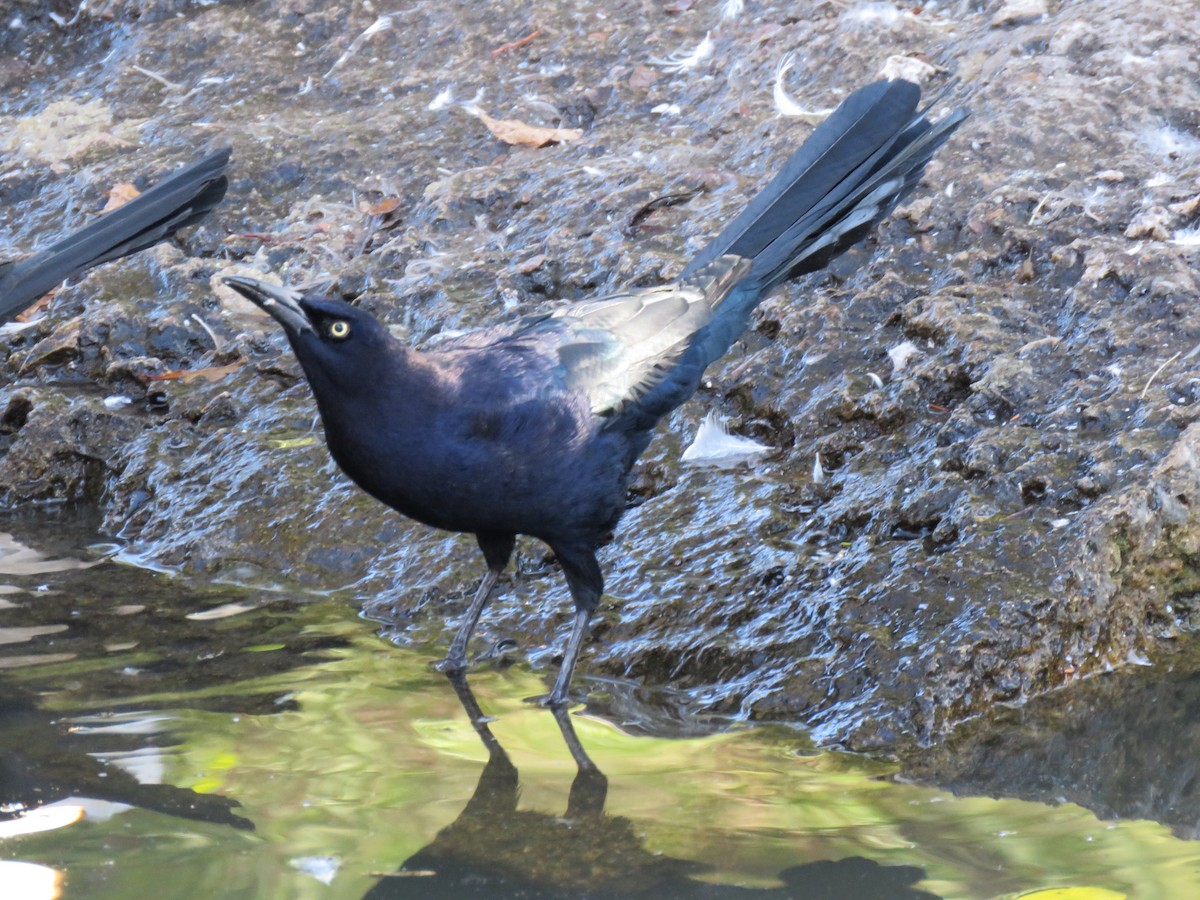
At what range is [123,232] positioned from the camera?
14.6 feet

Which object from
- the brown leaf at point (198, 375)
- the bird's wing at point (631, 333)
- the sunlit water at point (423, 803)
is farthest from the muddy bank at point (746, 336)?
the bird's wing at point (631, 333)

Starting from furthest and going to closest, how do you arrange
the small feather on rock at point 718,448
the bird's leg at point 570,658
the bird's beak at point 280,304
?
the small feather on rock at point 718,448 < the bird's leg at point 570,658 < the bird's beak at point 280,304

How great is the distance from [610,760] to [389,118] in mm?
4656

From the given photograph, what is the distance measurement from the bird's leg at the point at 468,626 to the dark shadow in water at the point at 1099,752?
4.64 feet

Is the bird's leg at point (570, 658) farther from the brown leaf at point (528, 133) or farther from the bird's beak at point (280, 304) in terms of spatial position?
the brown leaf at point (528, 133)

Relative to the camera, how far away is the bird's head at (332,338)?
355 centimetres

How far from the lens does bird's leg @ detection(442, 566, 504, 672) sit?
13.4 feet

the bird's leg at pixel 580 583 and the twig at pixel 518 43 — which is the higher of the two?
the twig at pixel 518 43

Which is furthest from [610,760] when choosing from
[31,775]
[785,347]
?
[785,347]

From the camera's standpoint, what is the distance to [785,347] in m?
5.02

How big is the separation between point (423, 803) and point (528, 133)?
14.3 ft

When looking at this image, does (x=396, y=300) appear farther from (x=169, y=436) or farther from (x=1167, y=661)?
(x=1167, y=661)

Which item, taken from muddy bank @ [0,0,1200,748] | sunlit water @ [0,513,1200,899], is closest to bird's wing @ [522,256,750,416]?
muddy bank @ [0,0,1200,748]

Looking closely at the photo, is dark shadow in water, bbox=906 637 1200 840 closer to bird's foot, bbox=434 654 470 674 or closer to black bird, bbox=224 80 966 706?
black bird, bbox=224 80 966 706
